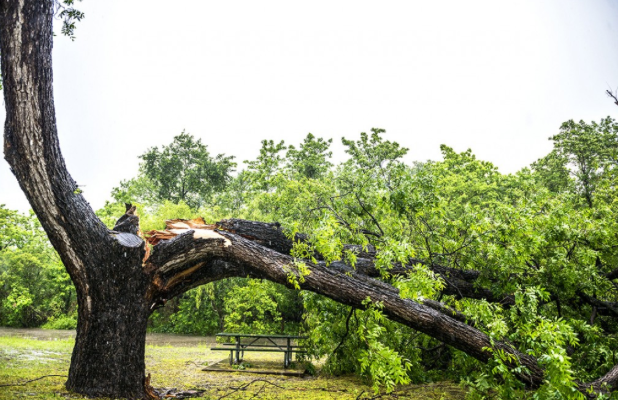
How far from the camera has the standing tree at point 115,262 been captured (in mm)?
4520

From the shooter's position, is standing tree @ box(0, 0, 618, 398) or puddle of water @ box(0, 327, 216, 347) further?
puddle of water @ box(0, 327, 216, 347)

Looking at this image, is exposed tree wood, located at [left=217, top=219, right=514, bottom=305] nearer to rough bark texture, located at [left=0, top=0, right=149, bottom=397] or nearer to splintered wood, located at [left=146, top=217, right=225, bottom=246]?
splintered wood, located at [left=146, top=217, right=225, bottom=246]

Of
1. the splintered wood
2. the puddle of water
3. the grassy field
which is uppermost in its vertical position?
the splintered wood

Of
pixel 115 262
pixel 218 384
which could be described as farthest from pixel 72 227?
pixel 218 384

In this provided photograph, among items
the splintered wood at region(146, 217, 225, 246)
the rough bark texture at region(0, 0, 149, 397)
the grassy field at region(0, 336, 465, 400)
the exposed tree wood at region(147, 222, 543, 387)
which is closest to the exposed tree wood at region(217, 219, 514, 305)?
the splintered wood at region(146, 217, 225, 246)

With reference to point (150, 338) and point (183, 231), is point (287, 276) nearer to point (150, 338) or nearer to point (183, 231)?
point (183, 231)

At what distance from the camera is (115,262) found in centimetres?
522

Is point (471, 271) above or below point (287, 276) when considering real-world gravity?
above

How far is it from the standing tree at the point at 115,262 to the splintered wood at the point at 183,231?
0.02m

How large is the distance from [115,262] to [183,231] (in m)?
0.99

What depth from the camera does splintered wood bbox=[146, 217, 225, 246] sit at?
5.51 meters

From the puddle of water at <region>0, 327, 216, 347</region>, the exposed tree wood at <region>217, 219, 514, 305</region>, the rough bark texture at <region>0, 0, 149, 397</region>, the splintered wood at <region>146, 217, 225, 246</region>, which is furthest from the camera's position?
the puddle of water at <region>0, 327, 216, 347</region>

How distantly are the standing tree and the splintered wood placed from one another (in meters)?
0.02

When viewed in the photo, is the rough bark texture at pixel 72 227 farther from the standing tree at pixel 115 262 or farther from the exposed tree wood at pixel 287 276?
the exposed tree wood at pixel 287 276
